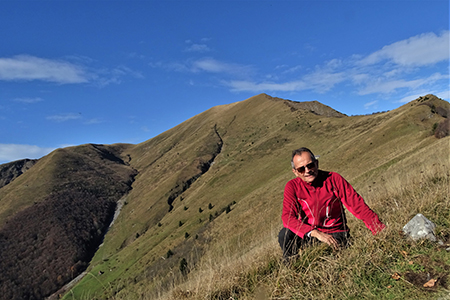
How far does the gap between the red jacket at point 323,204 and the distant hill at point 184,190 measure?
14.8m

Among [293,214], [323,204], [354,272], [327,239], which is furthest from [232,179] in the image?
[354,272]

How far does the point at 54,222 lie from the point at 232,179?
265 feet

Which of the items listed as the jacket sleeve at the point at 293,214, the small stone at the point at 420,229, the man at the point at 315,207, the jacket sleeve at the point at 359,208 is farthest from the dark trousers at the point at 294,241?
the small stone at the point at 420,229

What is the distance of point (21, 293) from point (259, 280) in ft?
320

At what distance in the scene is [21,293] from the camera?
72625 millimetres

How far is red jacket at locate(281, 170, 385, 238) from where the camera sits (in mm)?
4172

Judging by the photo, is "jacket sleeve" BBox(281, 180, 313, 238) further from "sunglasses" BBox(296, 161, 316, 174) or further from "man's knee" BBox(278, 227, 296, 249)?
"sunglasses" BBox(296, 161, 316, 174)

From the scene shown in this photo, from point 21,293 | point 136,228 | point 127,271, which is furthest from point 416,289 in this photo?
point 21,293

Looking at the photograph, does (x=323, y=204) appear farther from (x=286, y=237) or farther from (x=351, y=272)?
(x=351, y=272)

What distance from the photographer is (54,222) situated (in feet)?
342

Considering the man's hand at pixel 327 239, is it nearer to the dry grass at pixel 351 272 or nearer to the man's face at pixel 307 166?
the dry grass at pixel 351 272

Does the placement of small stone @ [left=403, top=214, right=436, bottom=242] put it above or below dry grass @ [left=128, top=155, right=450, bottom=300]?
above

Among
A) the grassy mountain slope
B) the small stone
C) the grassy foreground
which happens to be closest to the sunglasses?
the grassy foreground

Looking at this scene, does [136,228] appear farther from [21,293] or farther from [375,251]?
[375,251]
